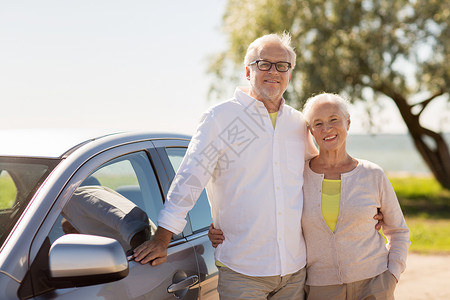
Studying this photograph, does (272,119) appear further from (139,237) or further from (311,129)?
(139,237)

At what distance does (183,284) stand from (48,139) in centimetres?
93

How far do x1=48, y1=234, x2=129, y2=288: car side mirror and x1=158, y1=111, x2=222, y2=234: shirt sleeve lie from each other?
1.82ft

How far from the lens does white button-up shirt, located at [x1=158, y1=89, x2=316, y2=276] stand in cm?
258

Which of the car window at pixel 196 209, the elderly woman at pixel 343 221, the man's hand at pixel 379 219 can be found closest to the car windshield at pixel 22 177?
the car window at pixel 196 209

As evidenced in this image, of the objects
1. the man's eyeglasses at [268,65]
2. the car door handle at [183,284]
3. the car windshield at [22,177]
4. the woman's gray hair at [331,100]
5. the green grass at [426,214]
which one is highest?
the man's eyeglasses at [268,65]

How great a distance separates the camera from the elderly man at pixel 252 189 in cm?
257

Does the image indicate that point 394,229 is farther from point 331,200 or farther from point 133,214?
point 133,214

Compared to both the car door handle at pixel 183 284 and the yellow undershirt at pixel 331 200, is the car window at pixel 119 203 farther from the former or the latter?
the yellow undershirt at pixel 331 200

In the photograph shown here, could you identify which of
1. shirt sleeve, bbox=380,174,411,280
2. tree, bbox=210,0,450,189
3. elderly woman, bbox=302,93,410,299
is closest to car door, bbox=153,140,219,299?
elderly woman, bbox=302,93,410,299

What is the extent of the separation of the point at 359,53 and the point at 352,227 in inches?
497

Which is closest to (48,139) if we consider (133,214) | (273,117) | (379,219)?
(133,214)

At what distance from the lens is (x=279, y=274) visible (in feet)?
8.49

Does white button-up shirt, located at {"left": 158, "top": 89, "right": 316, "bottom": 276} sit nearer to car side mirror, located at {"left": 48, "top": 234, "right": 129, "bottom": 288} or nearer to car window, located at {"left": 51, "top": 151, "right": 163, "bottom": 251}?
car window, located at {"left": 51, "top": 151, "right": 163, "bottom": 251}

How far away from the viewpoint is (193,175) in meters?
2.56
